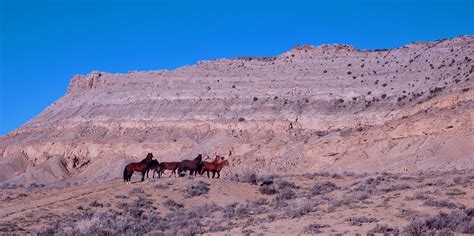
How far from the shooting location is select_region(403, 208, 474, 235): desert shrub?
39.0 ft

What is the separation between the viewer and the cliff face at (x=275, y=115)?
40.6m

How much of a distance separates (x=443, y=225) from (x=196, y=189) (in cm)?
1262

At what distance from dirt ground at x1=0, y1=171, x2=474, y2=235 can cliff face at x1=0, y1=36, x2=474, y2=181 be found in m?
15.6

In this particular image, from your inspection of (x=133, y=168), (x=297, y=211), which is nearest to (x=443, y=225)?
(x=297, y=211)

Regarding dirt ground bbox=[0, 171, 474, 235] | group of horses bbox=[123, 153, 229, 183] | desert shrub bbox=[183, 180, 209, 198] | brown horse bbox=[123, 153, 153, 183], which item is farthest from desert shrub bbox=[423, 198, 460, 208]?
brown horse bbox=[123, 153, 153, 183]

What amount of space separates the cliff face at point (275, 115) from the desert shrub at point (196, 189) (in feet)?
50.0

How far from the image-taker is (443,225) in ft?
40.8

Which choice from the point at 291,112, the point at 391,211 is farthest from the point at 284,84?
the point at 391,211

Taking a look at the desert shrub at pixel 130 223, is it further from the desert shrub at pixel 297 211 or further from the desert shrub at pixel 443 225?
the desert shrub at pixel 443 225

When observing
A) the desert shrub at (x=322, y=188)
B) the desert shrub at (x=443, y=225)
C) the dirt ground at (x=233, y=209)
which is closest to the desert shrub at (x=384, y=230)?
the dirt ground at (x=233, y=209)

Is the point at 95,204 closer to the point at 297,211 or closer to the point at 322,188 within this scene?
the point at 297,211

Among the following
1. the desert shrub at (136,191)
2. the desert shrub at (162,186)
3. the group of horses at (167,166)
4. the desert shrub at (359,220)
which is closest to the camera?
the desert shrub at (359,220)

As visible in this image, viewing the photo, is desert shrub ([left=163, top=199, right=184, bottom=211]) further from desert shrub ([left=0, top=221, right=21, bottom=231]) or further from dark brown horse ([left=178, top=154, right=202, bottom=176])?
dark brown horse ([left=178, top=154, right=202, bottom=176])

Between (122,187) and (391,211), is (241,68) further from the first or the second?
(391,211)
